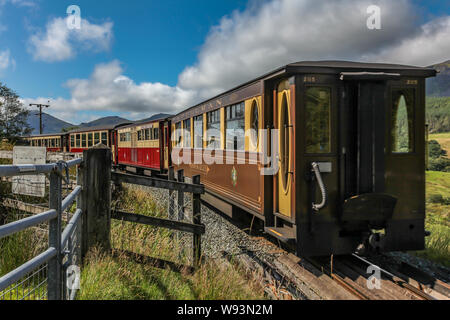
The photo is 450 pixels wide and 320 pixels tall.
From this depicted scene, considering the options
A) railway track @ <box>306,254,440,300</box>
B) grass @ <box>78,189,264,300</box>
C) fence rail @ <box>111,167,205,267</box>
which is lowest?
railway track @ <box>306,254,440,300</box>

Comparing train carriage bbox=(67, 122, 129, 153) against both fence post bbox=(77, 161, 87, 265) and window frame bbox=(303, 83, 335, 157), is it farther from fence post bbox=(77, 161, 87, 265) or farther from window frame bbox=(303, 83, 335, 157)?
fence post bbox=(77, 161, 87, 265)

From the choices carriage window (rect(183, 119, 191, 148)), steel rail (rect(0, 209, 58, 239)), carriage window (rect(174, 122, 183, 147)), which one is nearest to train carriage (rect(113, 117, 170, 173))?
carriage window (rect(174, 122, 183, 147))

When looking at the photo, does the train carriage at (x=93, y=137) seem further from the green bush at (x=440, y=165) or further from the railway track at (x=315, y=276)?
the green bush at (x=440, y=165)

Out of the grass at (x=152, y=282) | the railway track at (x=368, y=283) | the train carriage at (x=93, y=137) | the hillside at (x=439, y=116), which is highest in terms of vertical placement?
the hillside at (x=439, y=116)

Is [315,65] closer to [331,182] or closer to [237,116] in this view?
[331,182]

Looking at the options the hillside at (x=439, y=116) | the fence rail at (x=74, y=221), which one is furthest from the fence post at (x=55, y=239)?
the hillside at (x=439, y=116)

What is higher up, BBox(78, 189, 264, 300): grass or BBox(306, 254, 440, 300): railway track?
BBox(78, 189, 264, 300): grass

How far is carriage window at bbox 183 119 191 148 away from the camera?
11.0 m

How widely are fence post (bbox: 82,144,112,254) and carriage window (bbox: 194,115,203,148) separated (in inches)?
224

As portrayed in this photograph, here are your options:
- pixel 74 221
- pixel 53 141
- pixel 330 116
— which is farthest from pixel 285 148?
pixel 53 141

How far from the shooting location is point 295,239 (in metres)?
4.98

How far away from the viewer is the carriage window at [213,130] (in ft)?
26.6

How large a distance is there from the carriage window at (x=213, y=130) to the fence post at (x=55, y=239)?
572cm
